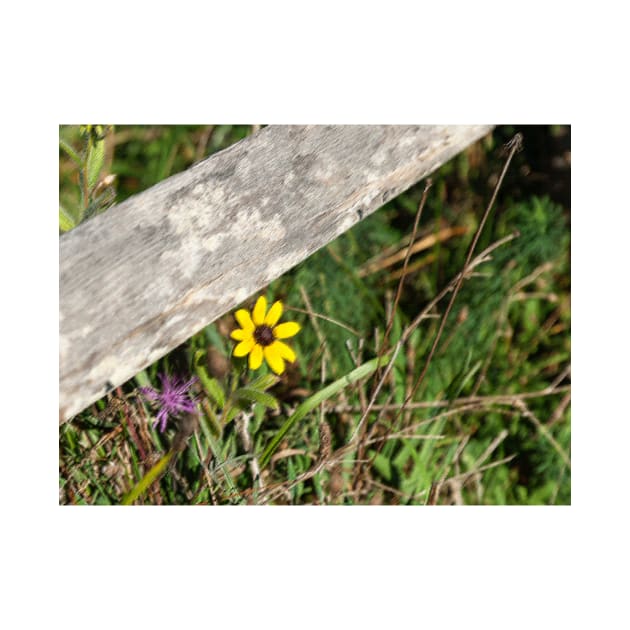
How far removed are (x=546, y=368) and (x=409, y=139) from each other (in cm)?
76

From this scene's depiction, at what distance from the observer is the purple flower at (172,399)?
137cm

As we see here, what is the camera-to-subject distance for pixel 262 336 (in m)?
1.39

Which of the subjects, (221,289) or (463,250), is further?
(463,250)

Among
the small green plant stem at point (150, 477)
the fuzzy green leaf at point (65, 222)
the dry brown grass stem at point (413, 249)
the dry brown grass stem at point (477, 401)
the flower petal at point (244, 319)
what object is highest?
the dry brown grass stem at point (413, 249)

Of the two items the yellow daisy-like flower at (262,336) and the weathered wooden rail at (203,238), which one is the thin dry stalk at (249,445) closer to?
the yellow daisy-like flower at (262,336)

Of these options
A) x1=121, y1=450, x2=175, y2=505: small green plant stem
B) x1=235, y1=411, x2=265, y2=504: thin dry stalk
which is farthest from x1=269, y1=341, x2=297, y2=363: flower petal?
x1=121, y1=450, x2=175, y2=505: small green plant stem

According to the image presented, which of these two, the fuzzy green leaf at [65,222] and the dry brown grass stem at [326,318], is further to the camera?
the dry brown grass stem at [326,318]

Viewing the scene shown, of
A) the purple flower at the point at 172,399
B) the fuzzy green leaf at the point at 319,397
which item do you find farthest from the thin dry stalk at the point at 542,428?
the purple flower at the point at 172,399

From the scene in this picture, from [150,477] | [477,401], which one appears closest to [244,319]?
[150,477]

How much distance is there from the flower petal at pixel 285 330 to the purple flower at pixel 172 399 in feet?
0.61

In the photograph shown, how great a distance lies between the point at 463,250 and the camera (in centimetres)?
184

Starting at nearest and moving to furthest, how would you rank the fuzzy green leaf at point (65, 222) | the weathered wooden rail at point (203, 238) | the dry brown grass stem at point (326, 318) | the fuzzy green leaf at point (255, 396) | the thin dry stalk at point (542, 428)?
the weathered wooden rail at point (203, 238), the fuzzy green leaf at point (65, 222), the fuzzy green leaf at point (255, 396), the dry brown grass stem at point (326, 318), the thin dry stalk at point (542, 428)
